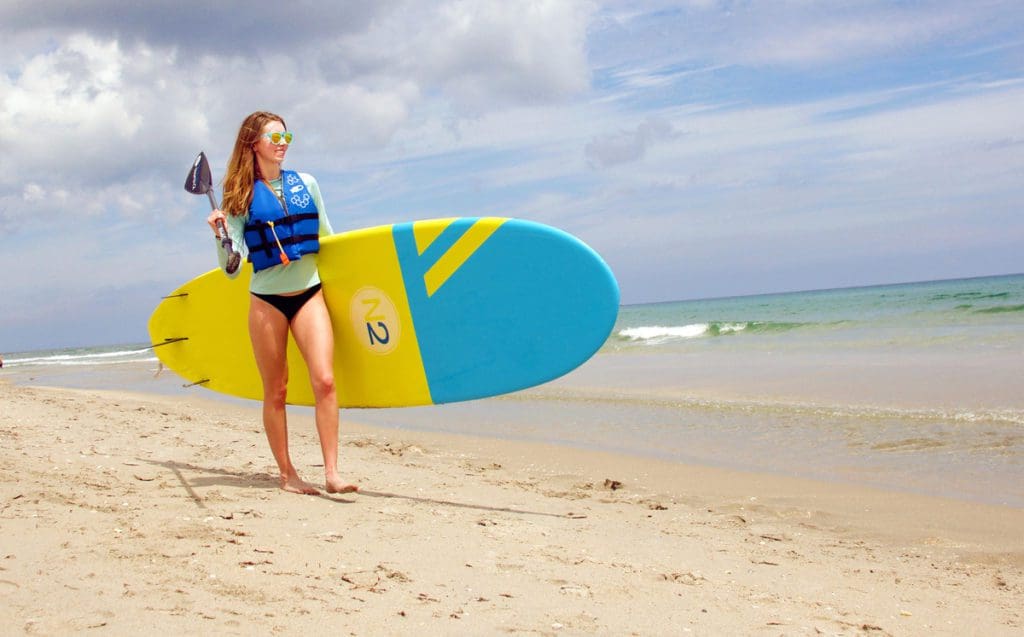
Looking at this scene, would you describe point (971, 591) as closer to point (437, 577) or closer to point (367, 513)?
point (437, 577)

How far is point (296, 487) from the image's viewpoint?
349cm

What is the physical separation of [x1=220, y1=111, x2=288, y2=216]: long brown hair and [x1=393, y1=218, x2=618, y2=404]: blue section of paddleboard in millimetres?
742

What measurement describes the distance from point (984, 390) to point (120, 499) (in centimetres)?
636

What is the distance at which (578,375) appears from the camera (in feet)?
35.6

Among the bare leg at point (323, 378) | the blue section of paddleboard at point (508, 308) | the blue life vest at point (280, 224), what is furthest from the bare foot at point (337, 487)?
the blue life vest at point (280, 224)

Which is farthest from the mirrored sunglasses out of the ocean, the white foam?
the white foam

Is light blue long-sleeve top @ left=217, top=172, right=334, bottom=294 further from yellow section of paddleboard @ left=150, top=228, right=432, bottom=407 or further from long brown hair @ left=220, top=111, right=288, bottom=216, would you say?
yellow section of paddleboard @ left=150, top=228, right=432, bottom=407

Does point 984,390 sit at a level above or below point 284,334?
below

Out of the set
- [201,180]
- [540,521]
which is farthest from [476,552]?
[201,180]

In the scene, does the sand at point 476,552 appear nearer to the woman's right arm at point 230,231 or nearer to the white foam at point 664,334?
the woman's right arm at point 230,231

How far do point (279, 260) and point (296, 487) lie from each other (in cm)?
91

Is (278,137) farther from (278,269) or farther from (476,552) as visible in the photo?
(476,552)

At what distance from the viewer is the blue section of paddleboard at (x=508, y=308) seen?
3.69 m

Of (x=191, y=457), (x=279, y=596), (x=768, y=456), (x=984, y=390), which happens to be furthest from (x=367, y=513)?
(x=984, y=390)
